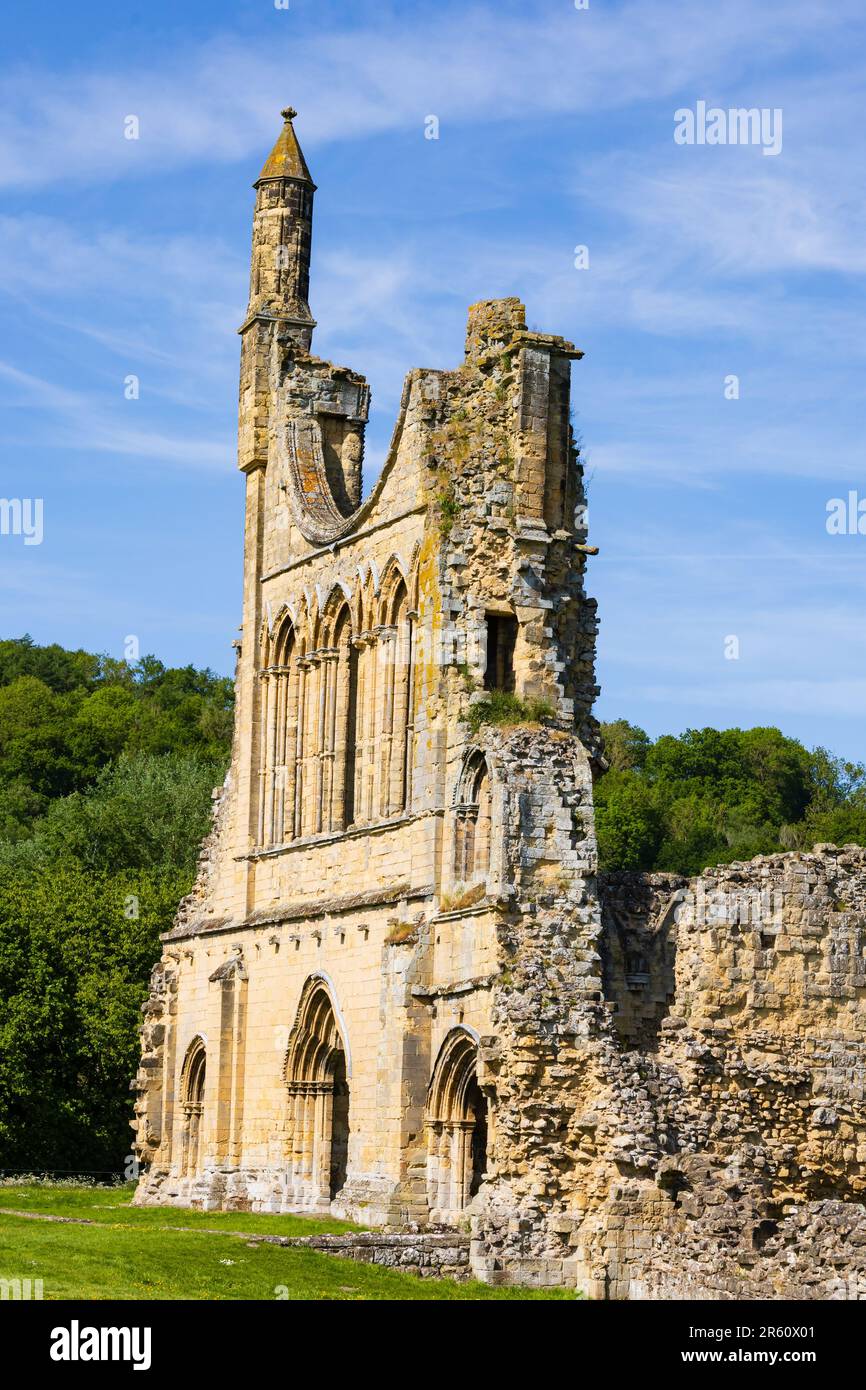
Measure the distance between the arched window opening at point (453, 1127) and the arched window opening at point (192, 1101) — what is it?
35.6 ft

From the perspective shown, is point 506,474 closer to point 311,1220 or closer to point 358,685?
point 358,685

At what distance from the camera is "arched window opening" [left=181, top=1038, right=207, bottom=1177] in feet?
143

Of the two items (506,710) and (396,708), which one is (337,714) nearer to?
(396,708)

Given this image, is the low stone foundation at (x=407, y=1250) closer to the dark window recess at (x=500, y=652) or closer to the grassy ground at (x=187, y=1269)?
the grassy ground at (x=187, y=1269)

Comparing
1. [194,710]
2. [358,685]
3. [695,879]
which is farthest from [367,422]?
[194,710]

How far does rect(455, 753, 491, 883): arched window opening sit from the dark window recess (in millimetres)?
1350

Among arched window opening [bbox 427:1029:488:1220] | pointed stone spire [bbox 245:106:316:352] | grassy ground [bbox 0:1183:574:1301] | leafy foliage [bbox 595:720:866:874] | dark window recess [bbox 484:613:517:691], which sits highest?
pointed stone spire [bbox 245:106:316:352]

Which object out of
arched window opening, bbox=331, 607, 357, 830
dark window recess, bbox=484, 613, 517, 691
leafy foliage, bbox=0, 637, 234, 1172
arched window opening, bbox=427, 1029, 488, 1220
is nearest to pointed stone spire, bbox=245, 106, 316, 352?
arched window opening, bbox=331, 607, 357, 830

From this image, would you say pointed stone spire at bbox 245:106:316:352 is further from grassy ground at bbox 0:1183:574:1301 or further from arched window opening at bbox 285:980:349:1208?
grassy ground at bbox 0:1183:574:1301

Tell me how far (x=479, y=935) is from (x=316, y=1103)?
24.9 ft

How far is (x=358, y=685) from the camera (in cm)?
3881
